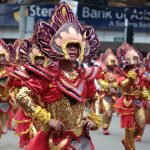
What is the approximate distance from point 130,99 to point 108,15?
1688 cm

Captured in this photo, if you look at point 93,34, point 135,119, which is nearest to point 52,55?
point 93,34

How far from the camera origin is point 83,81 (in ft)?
17.7

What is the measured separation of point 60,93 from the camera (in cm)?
521

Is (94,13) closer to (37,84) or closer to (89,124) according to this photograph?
(89,124)

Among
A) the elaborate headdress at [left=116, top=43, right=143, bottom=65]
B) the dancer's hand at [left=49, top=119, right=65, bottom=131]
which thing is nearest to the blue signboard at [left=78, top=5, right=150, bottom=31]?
the elaborate headdress at [left=116, top=43, right=143, bottom=65]

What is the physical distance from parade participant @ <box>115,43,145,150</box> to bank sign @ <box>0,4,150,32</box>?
620 inches

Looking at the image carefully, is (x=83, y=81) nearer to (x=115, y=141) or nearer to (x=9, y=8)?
(x=115, y=141)

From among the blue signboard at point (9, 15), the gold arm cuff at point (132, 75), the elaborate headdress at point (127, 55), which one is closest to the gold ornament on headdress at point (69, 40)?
the gold arm cuff at point (132, 75)

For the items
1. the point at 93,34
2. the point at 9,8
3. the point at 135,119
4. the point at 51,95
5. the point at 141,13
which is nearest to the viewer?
the point at 51,95

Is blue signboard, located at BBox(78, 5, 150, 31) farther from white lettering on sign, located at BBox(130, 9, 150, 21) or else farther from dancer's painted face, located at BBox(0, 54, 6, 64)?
dancer's painted face, located at BBox(0, 54, 6, 64)

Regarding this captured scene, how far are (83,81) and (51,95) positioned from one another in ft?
1.21

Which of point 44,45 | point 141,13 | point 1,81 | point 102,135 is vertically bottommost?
point 102,135

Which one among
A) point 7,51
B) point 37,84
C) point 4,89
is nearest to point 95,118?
point 37,84

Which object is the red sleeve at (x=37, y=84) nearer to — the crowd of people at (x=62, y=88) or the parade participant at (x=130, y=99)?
the crowd of people at (x=62, y=88)
